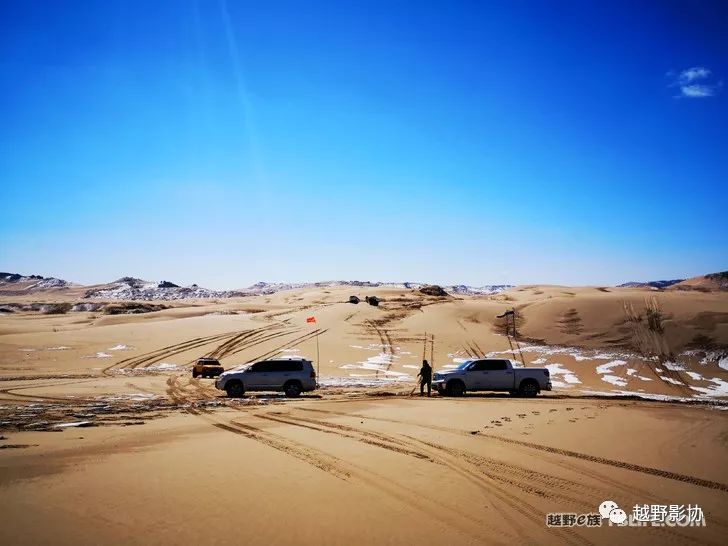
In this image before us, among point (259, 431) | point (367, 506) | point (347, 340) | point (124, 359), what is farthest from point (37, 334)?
point (367, 506)

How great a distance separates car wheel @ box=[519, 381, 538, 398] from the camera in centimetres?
2036

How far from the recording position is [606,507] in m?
6.38

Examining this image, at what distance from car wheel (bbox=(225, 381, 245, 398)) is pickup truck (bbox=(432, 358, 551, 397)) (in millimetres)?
8524

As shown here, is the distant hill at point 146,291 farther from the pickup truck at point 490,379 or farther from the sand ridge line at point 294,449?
the sand ridge line at point 294,449

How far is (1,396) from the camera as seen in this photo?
57.0ft

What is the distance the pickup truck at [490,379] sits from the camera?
2061 cm

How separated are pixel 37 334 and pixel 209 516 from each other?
43.0 metres

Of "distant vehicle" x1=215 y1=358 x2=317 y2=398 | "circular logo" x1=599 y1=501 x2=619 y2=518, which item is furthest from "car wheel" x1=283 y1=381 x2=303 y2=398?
"circular logo" x1=599 y1=501 x2=619 y2=518

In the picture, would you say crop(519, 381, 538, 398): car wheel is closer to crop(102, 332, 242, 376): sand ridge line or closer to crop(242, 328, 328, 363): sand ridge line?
crop(242, 328, 328, 363): sand ridge line

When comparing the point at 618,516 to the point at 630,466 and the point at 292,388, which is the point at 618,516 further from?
the point at 292,388

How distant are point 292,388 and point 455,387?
23.8ft

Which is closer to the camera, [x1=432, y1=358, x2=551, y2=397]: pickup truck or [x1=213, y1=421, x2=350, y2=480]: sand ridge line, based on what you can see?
[x1=213, y1=421, x2=350, y2=480]: sand ridge line

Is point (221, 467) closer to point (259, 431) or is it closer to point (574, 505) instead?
point (259, 431)

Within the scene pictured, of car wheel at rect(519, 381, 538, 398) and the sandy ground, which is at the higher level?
the sandy ground
